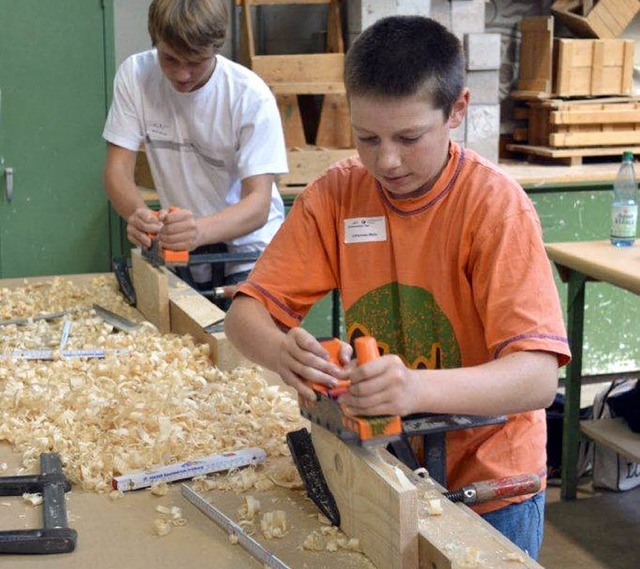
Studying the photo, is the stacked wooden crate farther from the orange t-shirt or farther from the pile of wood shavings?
the orange t-shirt

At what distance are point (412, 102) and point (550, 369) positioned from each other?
0.49 m

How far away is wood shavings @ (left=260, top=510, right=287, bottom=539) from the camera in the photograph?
1.50 meters

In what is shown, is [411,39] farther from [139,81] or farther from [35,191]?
[35,191]

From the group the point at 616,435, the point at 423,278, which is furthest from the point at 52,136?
the point at 423,278

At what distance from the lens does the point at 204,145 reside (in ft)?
10.9

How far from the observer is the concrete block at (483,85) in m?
5.23

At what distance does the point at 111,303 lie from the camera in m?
3.02

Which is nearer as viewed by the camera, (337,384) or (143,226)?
(337,384)

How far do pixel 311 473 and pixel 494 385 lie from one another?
0.34 m

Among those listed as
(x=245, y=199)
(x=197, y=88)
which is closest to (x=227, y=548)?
(x=245, y=199)

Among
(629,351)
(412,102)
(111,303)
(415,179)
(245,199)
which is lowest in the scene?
(629,351)

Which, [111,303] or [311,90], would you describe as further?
[311,90]

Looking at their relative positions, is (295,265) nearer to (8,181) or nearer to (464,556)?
(464,556)

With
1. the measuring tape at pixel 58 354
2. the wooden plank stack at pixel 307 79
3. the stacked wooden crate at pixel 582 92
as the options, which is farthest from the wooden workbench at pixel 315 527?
the stacked wooden crate at pixel 582 92
